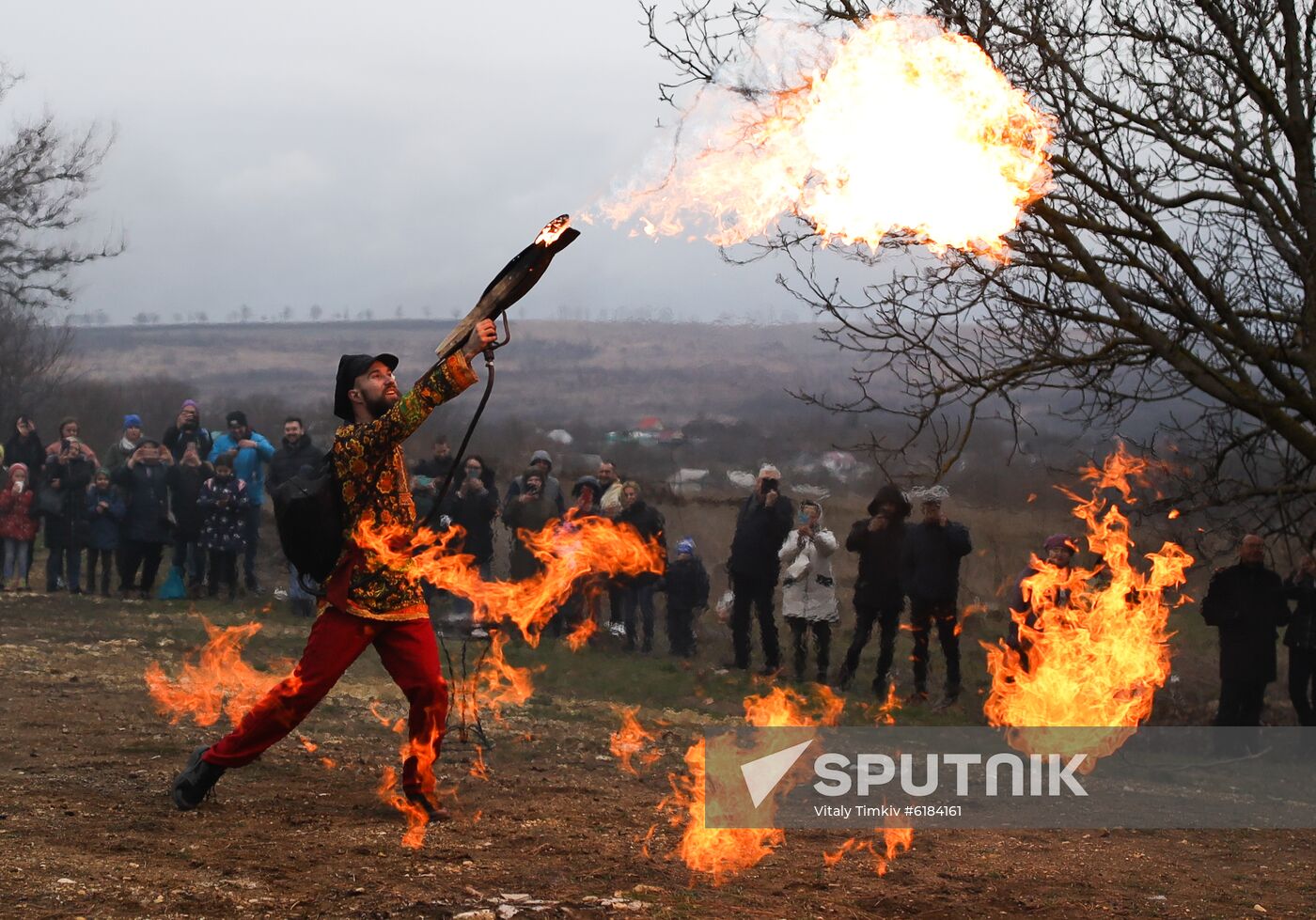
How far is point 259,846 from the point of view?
5.59 metres

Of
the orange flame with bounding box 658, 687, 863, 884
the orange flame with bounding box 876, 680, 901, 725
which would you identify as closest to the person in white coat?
the orange flame with bounding box 876, 680, 901, 725

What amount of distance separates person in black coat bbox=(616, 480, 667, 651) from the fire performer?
669cm

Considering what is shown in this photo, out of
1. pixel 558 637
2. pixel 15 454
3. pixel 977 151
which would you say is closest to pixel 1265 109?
pixel 977 151

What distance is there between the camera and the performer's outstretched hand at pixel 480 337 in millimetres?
5652

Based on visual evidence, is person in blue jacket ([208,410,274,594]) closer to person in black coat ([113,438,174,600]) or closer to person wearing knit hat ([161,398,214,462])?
person wearing knit hat ([161,398,214,462])

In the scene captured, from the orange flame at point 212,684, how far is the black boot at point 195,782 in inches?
73.9

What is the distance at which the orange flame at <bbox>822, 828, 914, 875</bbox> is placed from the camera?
5.94 metres

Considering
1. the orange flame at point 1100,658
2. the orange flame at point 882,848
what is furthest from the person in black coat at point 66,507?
the orange flame at point 882,848

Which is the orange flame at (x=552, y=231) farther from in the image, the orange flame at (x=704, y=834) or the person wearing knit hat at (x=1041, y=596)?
the person wearing knit hat at (x=1041, y=596)

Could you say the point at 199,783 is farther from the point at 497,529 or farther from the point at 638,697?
the point at 497,529

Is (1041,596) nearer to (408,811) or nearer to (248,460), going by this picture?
(408,811)

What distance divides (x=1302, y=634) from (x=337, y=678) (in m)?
8.38

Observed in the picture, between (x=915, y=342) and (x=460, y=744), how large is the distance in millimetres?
3672

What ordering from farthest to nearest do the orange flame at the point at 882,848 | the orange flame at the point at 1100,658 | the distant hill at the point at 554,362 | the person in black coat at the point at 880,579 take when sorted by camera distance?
the distant hill at the point at 554,362 → the person in black coat at the point at 880,579 → the orange flame at the point at 1100,658 → the orange flame at the point at 882,848
